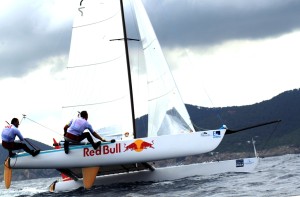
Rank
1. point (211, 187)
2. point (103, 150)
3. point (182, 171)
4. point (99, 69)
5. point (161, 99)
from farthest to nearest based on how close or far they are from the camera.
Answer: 1. point (99, 69)
2. point (182, 171)
3. point (161, 99)
4. point (103, 150)
5. point (211, 187)

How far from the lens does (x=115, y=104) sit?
20.1 meters

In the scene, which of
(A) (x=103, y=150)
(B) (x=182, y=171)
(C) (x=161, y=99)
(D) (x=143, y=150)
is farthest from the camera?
(B) (x=182, y=171)

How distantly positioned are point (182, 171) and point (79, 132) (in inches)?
141

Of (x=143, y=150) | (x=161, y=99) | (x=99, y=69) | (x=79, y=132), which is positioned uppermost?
(x=99, y=69)

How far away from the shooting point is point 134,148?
18531 millimetres

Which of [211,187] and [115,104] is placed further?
[115,104]

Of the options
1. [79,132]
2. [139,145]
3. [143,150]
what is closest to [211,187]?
[143,150]

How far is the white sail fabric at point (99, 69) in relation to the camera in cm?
2011

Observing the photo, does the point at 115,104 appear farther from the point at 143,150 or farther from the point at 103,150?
the point at 143,150

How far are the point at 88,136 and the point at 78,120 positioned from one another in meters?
0.60

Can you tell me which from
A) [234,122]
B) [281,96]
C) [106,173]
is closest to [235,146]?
[234,122]

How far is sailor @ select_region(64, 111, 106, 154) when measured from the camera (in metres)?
18.2

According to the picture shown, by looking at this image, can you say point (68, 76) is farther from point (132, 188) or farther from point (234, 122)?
point (234, 122)

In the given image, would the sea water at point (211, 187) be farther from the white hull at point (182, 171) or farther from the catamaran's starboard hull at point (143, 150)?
the catamaran's starboard hull at point (143, 150)
